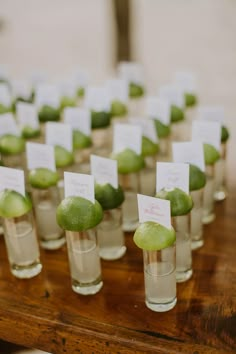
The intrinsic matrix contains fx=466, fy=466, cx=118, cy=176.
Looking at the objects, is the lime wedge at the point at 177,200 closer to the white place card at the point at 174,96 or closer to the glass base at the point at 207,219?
the glass base at the point at 207,219

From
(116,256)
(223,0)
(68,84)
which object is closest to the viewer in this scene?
(116,256)

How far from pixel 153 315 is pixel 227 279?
0.25 m

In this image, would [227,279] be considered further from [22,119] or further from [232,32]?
[232,32]

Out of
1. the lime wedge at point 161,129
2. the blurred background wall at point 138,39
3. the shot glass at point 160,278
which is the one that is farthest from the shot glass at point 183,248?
the blurred background wall at point 138,39

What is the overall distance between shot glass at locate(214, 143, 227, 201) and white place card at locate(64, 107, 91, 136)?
514mm

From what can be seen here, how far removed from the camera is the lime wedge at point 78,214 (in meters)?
1.20

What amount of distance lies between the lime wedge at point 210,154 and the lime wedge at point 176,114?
434mm

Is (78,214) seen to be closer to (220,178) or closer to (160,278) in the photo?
(160,278)

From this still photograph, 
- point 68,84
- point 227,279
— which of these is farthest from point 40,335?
point 68,84

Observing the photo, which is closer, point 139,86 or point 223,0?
point 139,86

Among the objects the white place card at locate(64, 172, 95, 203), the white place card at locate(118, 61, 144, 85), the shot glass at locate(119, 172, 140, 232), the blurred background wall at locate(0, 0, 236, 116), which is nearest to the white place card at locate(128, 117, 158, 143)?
the shot glass at locate(119, 172, 140, 232)

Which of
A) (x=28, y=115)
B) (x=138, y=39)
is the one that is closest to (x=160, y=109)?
(x=28, y=115)

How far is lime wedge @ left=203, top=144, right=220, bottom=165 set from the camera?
1.51 metres

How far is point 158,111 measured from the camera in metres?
1.87
